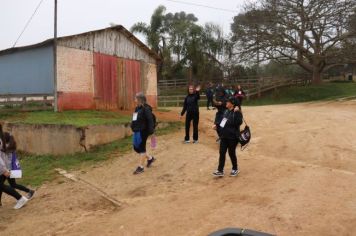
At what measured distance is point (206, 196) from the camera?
7.88 m

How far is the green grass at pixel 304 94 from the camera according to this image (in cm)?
3238

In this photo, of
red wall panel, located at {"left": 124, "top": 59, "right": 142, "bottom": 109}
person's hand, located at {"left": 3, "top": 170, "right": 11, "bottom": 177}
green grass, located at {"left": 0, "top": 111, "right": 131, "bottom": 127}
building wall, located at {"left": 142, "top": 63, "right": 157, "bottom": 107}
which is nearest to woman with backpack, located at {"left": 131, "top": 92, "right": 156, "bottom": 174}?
person's hand, located at {"left": 3, "top": 170, "right": 11, "bottom": 177}

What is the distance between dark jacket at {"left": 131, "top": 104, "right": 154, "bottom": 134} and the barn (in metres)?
9.28

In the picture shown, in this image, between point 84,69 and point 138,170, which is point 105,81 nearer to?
point 84,69

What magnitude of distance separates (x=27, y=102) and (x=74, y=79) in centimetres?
214

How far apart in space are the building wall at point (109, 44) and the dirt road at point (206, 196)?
850cm

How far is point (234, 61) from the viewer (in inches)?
1332

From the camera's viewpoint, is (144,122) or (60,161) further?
(60,161)

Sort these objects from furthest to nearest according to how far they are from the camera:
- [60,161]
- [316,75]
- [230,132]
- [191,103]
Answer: [316,75] → [60,161] → [191,103] → [230,132]

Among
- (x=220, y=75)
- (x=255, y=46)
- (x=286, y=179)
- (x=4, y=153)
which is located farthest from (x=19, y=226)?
(x=220, y=75)

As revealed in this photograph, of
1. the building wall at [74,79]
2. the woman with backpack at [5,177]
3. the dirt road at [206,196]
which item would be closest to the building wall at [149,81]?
the building wall at [74,79]

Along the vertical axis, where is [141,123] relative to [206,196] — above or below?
above

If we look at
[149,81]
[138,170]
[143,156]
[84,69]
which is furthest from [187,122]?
[149,81]

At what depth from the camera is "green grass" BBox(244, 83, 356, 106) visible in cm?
3238
